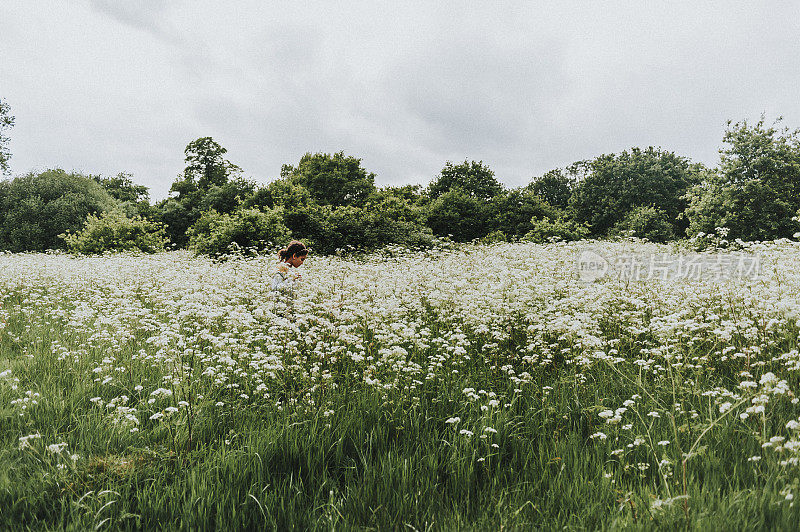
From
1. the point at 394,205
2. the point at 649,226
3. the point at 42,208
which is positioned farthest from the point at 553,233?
the point at 42,208

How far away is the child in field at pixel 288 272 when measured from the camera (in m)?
7.34

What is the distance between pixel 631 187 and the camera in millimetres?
44969

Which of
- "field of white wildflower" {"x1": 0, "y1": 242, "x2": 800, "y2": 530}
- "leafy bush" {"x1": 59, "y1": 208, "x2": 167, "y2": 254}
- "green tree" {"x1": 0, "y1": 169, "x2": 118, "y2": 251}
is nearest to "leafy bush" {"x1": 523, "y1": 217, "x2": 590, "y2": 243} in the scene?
"field of white wildflower" {"x1": 0, "y1": 242, "x2": 800, "y2": 530}

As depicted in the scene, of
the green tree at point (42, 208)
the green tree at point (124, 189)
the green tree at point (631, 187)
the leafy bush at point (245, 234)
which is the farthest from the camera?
the green tree at point (124, 189)

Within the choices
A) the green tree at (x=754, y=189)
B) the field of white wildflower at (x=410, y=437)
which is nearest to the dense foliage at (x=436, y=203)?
the green tree at (x=754, y=189)

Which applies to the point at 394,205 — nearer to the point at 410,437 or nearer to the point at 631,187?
the point at 410,437

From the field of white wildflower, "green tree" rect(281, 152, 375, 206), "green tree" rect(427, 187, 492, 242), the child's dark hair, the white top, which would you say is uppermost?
"green tree" rect(281, 152, 375, 206)

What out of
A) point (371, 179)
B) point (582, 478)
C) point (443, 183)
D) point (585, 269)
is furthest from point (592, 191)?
point (582, 478)

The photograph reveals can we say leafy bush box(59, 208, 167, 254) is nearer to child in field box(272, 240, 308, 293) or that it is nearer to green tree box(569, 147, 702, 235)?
child in field box(272, 240, 308, 293)

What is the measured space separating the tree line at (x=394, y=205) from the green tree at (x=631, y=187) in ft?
0.47

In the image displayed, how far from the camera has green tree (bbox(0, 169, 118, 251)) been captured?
32.8 metres

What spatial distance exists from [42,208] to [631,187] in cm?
5823

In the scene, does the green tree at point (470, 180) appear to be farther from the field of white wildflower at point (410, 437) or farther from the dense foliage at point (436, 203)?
the field of white wildflower at point (410, 437)

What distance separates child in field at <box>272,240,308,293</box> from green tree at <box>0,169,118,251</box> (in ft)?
112
